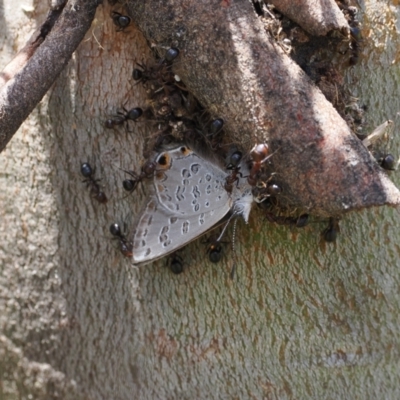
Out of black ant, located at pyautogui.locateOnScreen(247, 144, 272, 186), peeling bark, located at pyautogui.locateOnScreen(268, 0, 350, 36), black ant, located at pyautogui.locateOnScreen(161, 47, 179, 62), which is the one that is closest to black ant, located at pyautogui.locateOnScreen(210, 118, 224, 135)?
black ant, located at pyautogui.locateOnScreen(247, 144, 272, 186)

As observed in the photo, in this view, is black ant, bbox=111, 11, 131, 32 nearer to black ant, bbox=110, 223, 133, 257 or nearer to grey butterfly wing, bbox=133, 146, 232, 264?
grey butterfly wing, bbox=133, 146, 232, 264

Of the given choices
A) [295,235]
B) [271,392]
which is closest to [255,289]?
[295,235]

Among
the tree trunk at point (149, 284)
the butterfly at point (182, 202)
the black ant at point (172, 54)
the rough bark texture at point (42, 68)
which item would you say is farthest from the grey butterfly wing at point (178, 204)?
the rough bark texture at point (42, 68)

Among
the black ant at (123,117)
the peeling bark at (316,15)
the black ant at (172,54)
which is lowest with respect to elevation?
the black ant at (123,117)

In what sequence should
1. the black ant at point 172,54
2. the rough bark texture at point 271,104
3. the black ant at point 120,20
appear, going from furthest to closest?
1. the black ant at point 120,20
2. the black ant at point 172,54
3. the rough bark texture at point 271,104

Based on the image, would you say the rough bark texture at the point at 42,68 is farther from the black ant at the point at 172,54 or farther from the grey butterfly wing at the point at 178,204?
the grey butterfly wing at the point at 178,204

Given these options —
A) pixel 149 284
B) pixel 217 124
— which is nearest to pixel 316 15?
pixel 217 124
